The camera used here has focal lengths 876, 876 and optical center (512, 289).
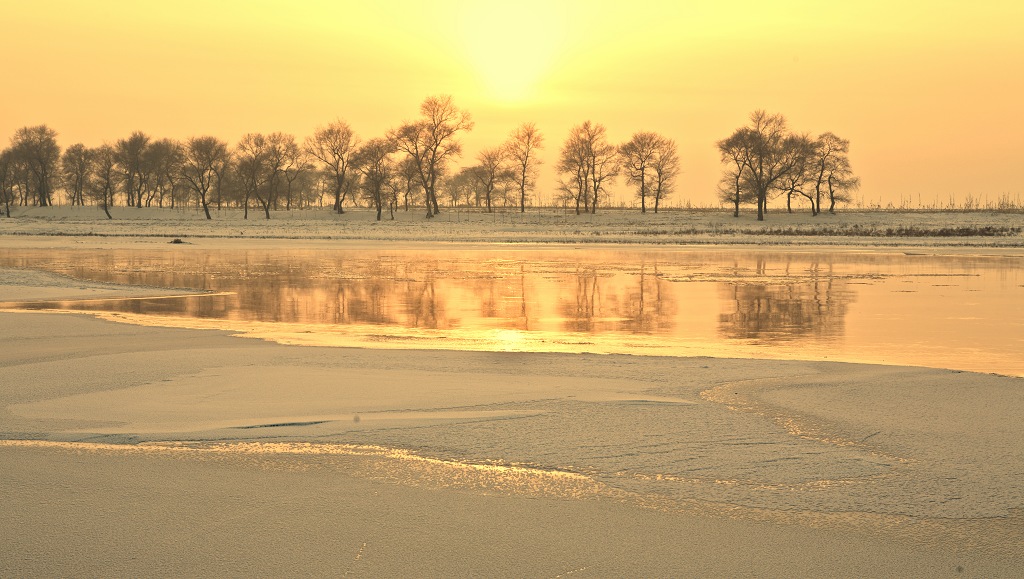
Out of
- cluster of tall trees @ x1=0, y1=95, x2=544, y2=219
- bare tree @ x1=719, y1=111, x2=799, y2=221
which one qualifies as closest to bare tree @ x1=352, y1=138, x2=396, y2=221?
cluster of tall trees @ x1=0, y1=95, x2=544, y2=219

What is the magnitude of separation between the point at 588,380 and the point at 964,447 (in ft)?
13.8

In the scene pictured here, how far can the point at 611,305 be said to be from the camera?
2023 centimetres

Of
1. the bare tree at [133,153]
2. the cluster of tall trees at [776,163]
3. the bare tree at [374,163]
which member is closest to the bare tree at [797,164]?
the cluster of tall trees at [776,163]

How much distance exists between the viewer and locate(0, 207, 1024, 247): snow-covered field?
65.2 meters

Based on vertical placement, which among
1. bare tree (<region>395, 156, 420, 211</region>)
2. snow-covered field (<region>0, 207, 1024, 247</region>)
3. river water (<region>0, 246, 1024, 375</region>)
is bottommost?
river water (<region>0, 246, 1024, 375</region>)

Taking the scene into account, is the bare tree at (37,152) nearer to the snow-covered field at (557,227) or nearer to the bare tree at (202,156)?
the snow-covered field at (557,227)

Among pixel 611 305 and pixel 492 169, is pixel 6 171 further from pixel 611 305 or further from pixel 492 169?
pixel 611 305

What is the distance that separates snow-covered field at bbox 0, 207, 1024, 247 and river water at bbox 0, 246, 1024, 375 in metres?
27.8

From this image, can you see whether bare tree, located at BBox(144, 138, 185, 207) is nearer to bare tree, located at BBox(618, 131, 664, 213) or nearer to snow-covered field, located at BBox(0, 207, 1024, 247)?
snow-covered field, located at BBox(0, 207, 1024, 247)

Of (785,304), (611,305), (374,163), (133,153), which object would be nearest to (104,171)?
(133,153)

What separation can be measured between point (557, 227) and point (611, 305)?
6988 cm

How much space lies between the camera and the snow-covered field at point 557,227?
6525 centimetres

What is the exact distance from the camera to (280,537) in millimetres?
5332

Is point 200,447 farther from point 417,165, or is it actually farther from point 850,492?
point 417,165
